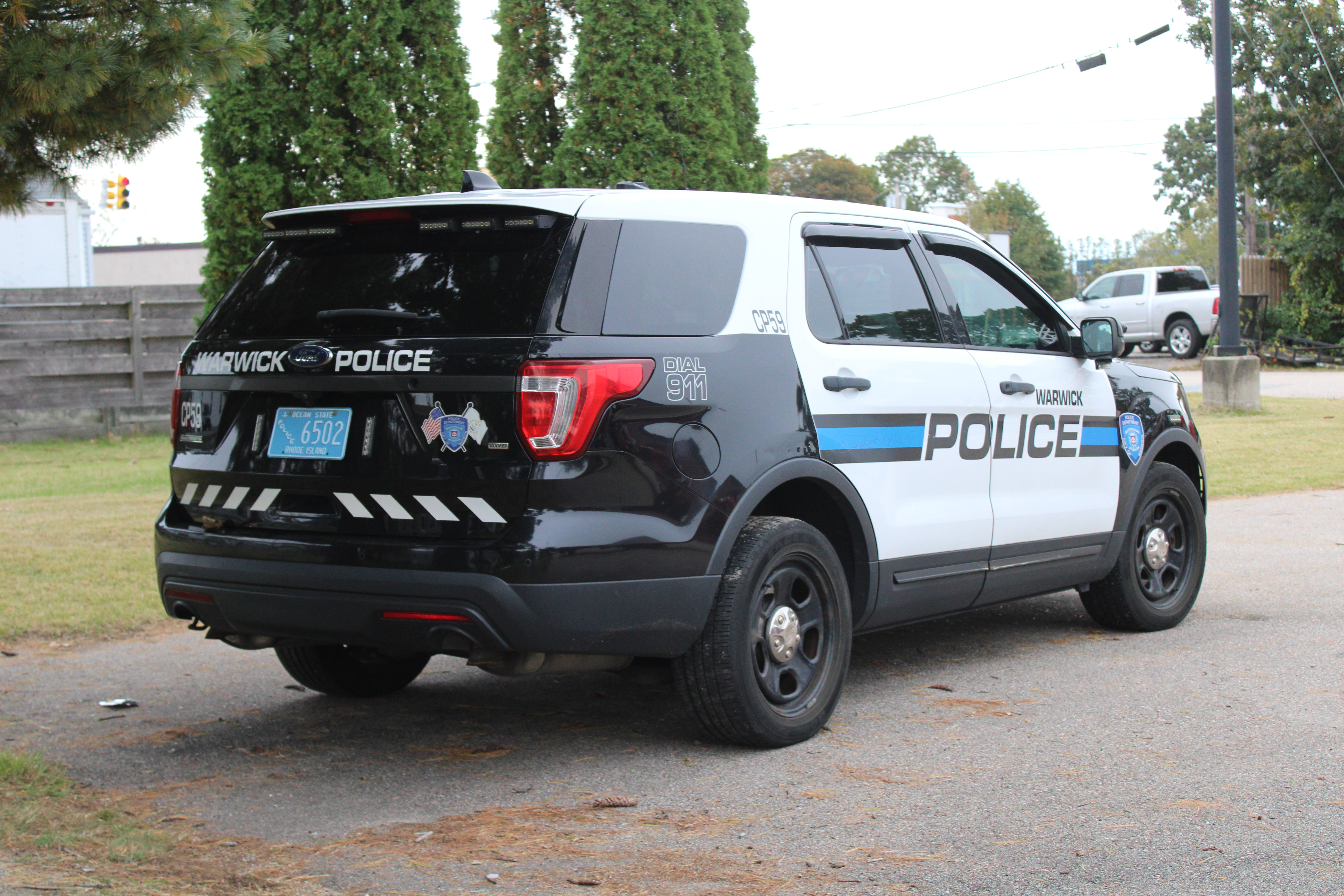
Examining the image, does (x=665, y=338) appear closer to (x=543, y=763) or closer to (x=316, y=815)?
(x=543, y=763)

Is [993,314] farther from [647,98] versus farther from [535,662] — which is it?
[647,98]

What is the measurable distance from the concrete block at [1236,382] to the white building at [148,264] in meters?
35.2

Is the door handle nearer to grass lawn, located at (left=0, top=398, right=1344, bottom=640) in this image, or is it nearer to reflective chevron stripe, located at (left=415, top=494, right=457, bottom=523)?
reflective chevron stripe, located at (left=415, top=494, right=457, bottom=523)

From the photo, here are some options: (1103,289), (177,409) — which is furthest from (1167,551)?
(1103,289)

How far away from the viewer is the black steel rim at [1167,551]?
652 cm

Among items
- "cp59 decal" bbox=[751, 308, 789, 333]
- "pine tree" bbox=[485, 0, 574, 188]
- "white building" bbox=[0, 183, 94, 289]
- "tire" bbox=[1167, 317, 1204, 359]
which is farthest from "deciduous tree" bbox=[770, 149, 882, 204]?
"cp59 decal" bbox=[751, 308, 789, 333]

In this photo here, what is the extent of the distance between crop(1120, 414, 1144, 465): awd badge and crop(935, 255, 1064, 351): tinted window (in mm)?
526

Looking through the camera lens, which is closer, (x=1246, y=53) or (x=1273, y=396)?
(x=1273, y=396)

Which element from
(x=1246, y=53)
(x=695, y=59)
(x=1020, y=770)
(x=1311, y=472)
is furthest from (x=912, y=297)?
(x=1246, y=53)

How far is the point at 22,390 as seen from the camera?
16141 millimetres

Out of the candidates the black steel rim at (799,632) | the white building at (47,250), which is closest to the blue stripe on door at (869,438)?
the black steel rim at (799,632)

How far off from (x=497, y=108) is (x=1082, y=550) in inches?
355

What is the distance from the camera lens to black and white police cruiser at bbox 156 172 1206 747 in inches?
159

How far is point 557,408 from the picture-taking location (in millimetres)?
3998
